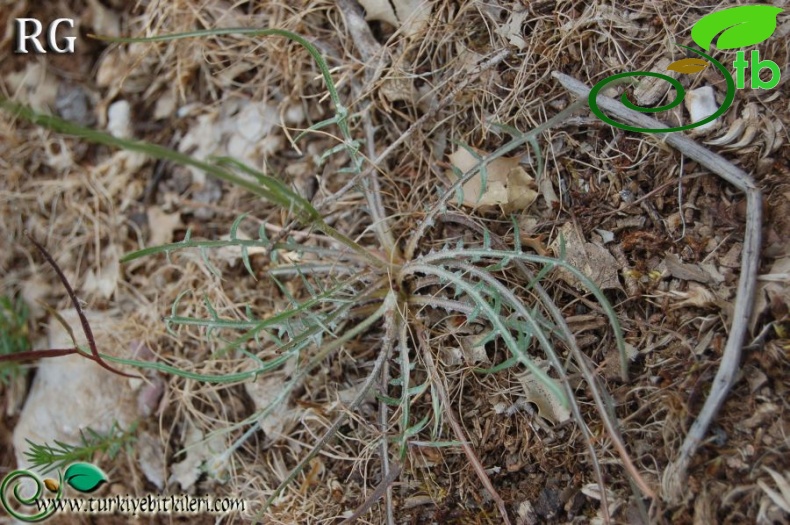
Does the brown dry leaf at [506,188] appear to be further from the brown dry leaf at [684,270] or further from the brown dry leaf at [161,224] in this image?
the brown dry leaf at [161,224]

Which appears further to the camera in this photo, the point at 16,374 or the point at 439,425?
the point at 16,374

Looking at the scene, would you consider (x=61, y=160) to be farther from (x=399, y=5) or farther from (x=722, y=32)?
(x=722, y=32)

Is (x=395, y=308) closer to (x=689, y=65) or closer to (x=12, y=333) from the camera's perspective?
(x=689, y=65)

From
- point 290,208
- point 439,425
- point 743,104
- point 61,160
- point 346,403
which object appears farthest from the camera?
point 61,160

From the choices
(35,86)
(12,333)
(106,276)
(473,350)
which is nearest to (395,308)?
(473,350)

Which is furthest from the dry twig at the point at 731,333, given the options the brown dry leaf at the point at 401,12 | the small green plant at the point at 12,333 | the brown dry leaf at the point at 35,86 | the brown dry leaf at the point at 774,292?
the brown dry leaf at the point at 35,86

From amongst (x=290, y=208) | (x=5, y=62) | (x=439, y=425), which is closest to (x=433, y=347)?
(x=439, y=425)

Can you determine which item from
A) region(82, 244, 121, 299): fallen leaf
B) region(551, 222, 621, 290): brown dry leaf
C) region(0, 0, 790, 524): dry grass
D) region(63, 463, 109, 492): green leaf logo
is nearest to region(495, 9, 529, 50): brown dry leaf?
region(0, 0, 790, 524): dry grass
